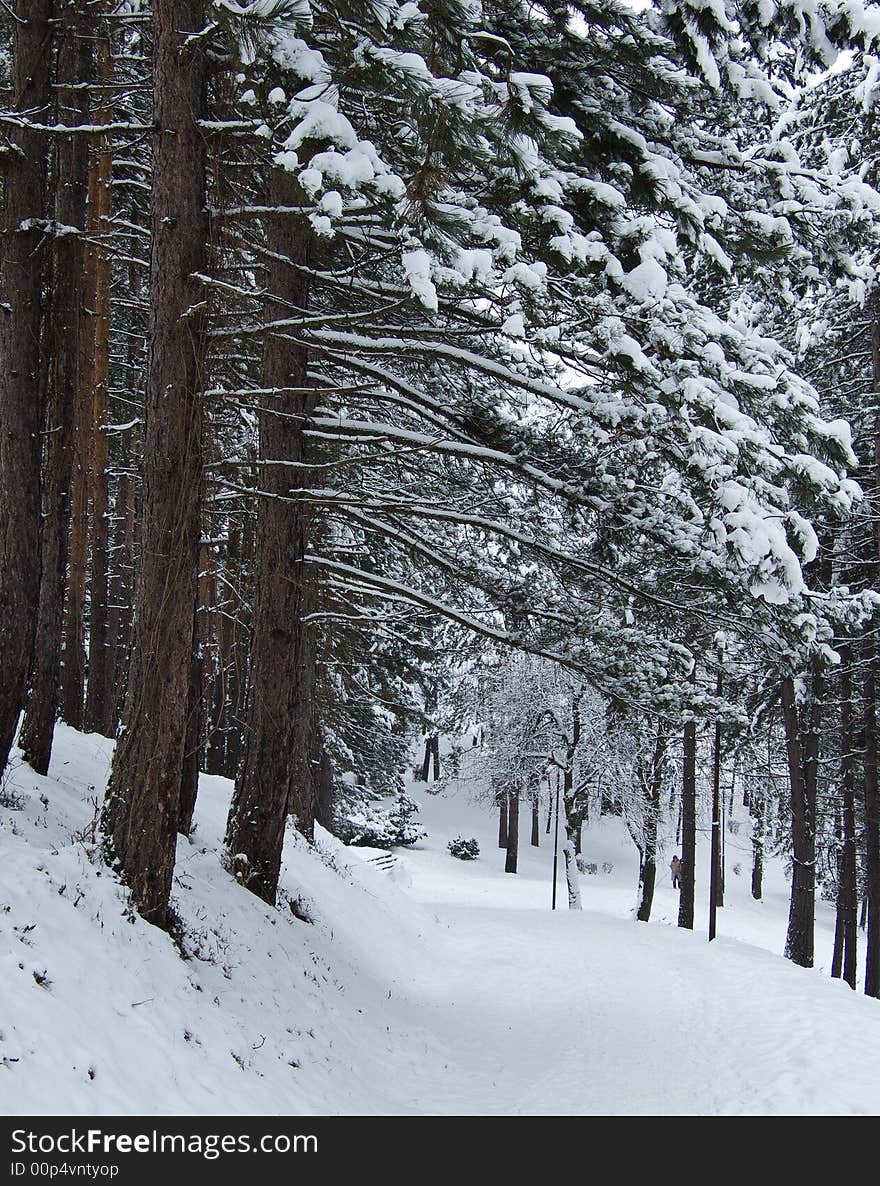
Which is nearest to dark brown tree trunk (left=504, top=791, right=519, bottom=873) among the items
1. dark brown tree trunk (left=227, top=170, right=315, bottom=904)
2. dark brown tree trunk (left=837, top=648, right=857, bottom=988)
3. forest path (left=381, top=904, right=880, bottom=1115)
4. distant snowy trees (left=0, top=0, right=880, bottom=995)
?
dark brown tree trunk (left=837, top=648, right=857, bottom=988)

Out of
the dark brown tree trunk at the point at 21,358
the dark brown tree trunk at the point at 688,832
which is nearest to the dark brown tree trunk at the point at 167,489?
the dark brown tree trunk at the point at 21,358

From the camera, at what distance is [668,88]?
5.63 metres

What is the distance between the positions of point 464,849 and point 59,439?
32148 mm

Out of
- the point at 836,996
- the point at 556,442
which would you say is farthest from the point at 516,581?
the point at 836,996

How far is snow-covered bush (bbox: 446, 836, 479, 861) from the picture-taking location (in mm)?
37156

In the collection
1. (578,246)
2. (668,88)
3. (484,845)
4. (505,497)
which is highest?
(668,88)

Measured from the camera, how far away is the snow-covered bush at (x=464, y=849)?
37.2m

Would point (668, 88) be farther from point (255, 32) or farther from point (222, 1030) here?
point (222, 1030)

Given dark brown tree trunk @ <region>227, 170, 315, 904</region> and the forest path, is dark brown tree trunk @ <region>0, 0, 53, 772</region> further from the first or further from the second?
the forest path

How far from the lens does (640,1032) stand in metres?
9.59

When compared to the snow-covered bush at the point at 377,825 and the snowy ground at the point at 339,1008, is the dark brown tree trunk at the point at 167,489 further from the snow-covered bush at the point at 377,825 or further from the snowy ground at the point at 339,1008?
the snow-covered bush at the point at 377,825

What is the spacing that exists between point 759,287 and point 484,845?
122ft

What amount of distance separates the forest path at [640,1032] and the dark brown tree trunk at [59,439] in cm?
453
